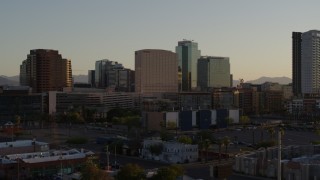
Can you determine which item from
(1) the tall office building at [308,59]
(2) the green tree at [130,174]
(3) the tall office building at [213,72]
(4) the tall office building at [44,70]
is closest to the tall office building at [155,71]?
(4) the tall office building at [44,70]

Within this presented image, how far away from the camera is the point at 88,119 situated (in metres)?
45.5

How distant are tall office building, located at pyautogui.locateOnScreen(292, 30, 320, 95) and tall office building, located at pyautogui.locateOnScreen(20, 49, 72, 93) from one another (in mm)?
33980

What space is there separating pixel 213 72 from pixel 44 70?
47.2 metres

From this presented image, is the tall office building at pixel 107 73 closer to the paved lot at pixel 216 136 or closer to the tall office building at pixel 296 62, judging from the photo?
the tall office building at pixel 296 62

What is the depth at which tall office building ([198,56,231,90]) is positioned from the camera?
103625 millimetres

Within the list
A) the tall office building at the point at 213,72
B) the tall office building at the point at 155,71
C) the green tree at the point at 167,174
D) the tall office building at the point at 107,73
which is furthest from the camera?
the tall office building at the point at 213,72

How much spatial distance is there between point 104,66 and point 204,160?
7593 centimetres

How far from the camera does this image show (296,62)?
77188 millimetres

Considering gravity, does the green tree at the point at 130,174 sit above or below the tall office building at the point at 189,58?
below

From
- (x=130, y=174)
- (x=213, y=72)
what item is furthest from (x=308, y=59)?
(x=130, y=174)

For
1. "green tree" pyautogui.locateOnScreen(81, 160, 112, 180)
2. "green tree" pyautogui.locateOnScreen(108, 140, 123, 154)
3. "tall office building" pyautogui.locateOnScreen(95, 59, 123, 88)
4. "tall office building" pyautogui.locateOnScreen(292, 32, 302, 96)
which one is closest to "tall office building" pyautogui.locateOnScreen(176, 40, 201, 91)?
"tall office building" pyautogui.locateOnScreen(95, 59, 123, 88)

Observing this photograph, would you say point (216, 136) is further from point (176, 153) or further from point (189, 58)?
point (189, 58)

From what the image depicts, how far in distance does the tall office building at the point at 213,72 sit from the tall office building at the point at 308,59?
2772 centimetres

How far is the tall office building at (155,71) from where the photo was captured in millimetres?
80688
